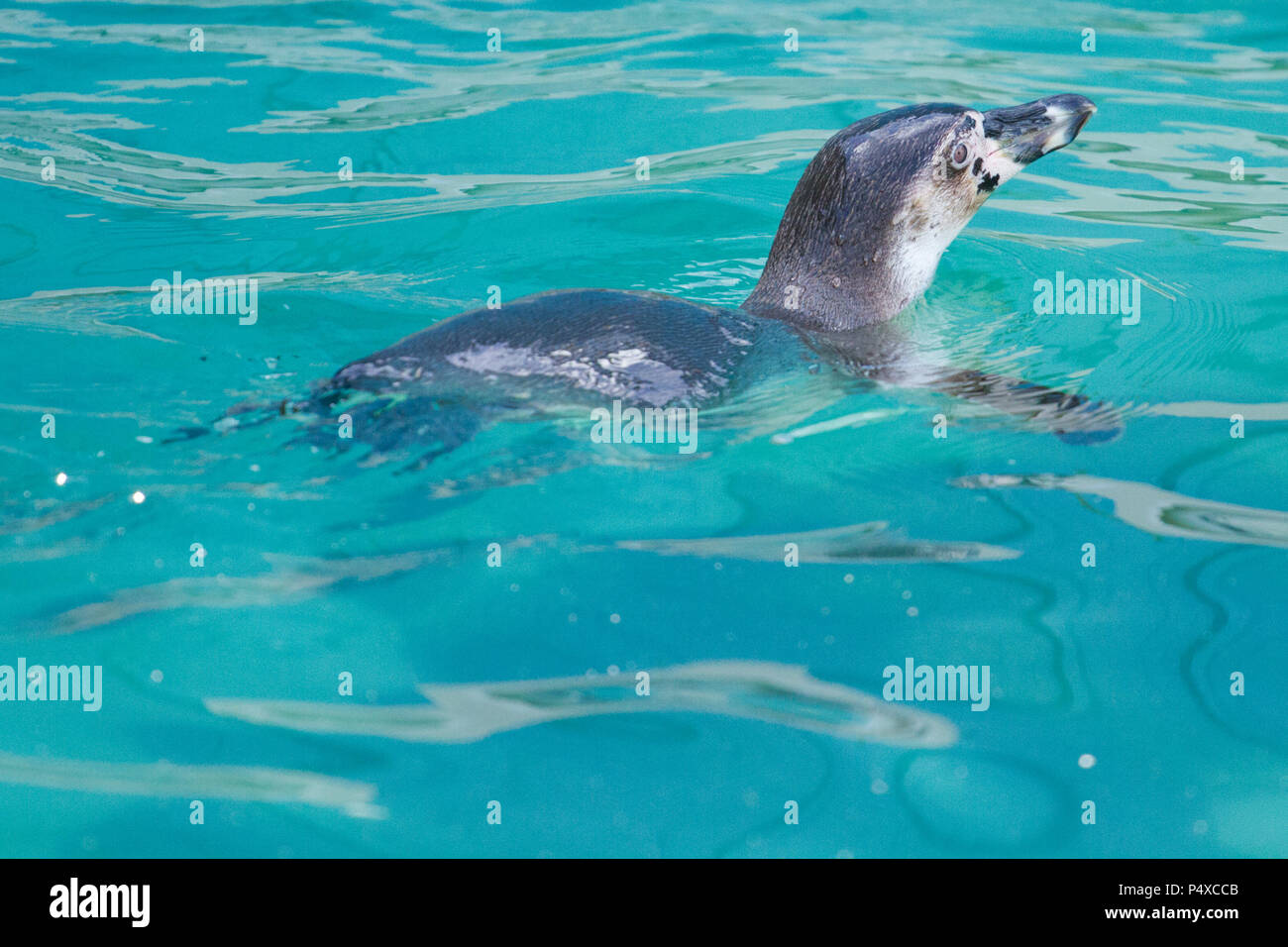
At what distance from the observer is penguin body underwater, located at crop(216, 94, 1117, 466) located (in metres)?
4.31

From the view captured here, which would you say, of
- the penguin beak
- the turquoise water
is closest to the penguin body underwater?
the penguin beak

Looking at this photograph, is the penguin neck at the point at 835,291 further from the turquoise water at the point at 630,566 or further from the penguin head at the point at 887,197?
the turquoise water at the point at 630,566

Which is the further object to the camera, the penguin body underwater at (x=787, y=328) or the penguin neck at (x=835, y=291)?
the penguin neck at (x=835, y=291)

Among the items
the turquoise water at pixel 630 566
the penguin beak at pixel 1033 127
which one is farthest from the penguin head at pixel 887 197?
the turquoise water at pixel 630 566

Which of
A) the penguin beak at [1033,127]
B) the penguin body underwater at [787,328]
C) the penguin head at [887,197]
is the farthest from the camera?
the penguin beak at [1033,127]

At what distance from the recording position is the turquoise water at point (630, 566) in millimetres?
3025

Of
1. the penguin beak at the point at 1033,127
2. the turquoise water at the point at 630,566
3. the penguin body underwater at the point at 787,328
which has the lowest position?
the turquoise water at the point at 630,566

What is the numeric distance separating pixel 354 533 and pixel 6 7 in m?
10.3

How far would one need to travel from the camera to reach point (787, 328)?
16.9 ft

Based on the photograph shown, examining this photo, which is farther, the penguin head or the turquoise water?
the penguin head

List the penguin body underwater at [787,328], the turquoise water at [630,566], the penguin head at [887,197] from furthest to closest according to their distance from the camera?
the penguin head at [887,197], the penguin body underwater at [787,328], the turquoise water at [630,566]

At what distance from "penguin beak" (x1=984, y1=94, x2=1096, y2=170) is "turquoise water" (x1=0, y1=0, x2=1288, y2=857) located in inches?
32.4

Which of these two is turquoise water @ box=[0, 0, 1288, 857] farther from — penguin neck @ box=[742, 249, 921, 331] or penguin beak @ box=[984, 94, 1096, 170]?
penguin beak @ box=[984, 94, 1096, 170]
